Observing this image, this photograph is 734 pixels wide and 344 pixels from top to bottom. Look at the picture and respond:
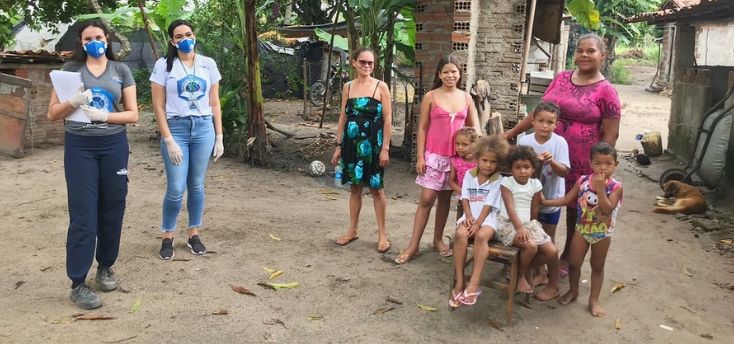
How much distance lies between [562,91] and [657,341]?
1655 millimetres

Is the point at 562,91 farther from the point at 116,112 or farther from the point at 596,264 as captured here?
the point at 116,112

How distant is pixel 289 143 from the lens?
10023 millimetres

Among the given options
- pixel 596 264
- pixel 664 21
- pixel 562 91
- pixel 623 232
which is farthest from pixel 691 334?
pixel 664 21

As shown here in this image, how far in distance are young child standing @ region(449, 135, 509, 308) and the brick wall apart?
7.27m

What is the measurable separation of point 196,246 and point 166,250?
0.23 m

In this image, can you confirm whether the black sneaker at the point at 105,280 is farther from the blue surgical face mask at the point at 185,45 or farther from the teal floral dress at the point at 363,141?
the teal floral dress at the point at 363,141

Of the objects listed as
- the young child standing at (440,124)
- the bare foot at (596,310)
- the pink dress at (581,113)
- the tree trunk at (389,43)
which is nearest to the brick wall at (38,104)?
the tree trunk at (389,43)

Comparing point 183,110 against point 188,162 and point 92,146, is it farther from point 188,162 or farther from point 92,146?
point 92,146

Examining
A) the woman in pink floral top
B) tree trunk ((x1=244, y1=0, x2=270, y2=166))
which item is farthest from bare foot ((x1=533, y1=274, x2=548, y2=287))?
tree trunk ((x1=244, y1=0, x2=270, y2=166))

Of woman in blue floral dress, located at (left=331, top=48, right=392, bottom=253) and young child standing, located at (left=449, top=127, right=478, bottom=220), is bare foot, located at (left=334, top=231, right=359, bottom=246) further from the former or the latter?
young child standing, located at (left=449, top=127, right=478, bottom=220)

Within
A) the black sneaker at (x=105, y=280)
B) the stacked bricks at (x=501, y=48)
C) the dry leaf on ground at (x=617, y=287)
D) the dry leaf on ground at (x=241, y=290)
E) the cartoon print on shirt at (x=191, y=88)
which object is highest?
the stacked bricks at (x=501, y=48)

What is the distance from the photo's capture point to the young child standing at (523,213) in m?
3.57

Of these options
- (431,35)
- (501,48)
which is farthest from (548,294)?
(431,35)

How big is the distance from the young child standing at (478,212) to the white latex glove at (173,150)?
1954mm
